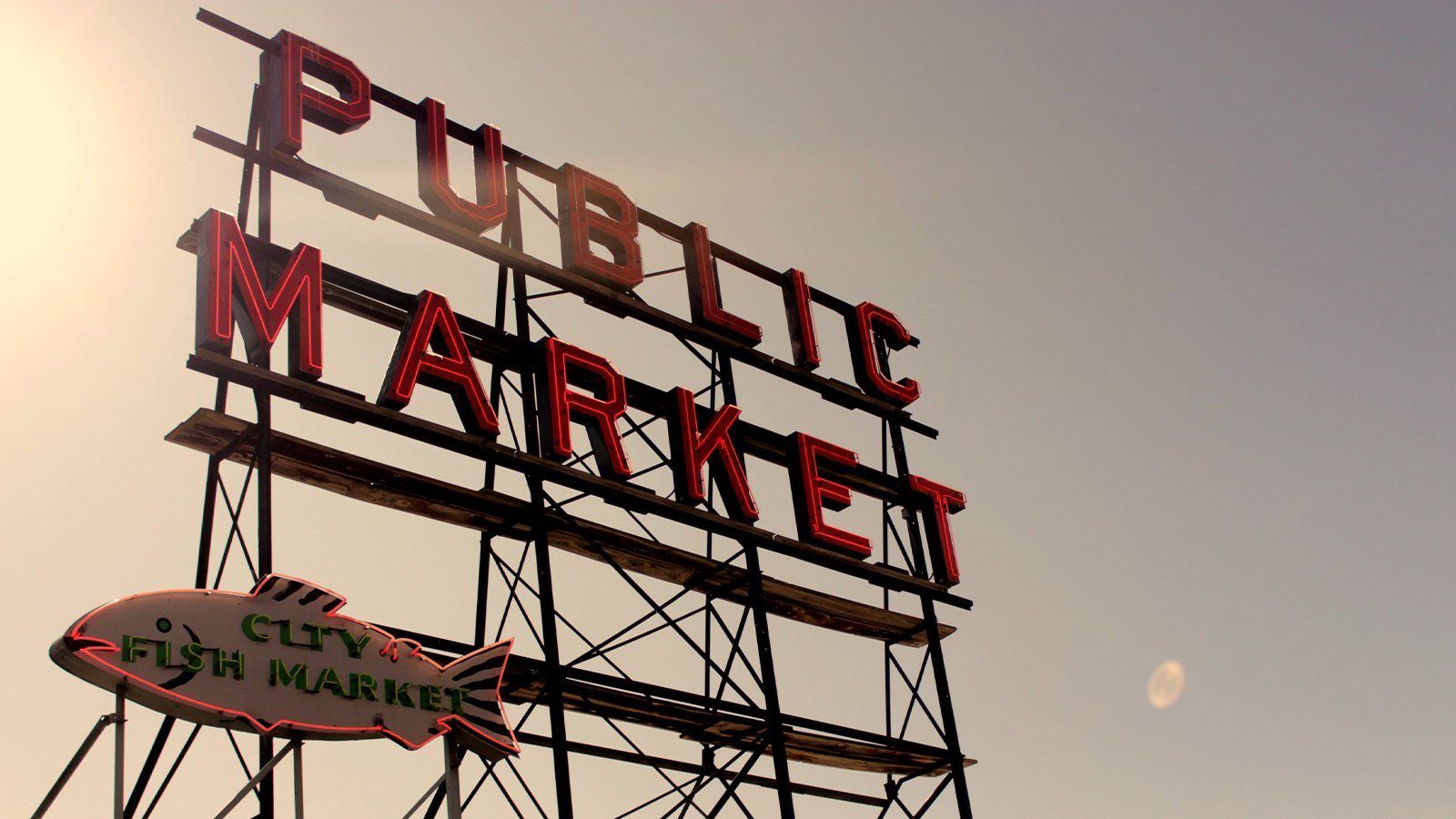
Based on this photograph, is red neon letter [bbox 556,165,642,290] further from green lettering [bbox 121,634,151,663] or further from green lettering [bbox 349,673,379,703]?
green lettering [bbox 121,634,151,663]

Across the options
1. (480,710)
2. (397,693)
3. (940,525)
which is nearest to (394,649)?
(397,693)

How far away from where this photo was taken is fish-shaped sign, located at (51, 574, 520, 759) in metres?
11.1

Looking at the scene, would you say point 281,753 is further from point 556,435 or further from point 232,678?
point 556,435

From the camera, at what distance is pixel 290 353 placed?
15.2 meters

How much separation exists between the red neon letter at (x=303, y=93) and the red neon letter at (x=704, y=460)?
17.0 ft

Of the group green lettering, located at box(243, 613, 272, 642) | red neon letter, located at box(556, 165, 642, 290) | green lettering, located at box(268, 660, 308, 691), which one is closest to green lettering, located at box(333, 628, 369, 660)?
green lettering, located at box(268, 660, 308, 691)

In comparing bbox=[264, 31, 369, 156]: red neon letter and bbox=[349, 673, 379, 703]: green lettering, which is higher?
bbox=[264, 31, 369, 156]: red neon letter

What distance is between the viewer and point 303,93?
1703cm

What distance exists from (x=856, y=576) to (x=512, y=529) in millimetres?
5592

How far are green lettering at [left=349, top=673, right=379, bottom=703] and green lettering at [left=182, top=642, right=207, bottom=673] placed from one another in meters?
1.24

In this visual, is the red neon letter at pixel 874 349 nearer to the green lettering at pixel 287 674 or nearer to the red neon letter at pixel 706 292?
the red neon letter at pixel 706 292

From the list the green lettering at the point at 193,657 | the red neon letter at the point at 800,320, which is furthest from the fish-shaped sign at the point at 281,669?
the red neon letter at the point at 800,320

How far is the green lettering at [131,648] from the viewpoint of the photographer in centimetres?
1102

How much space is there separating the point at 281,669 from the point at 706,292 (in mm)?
10067
